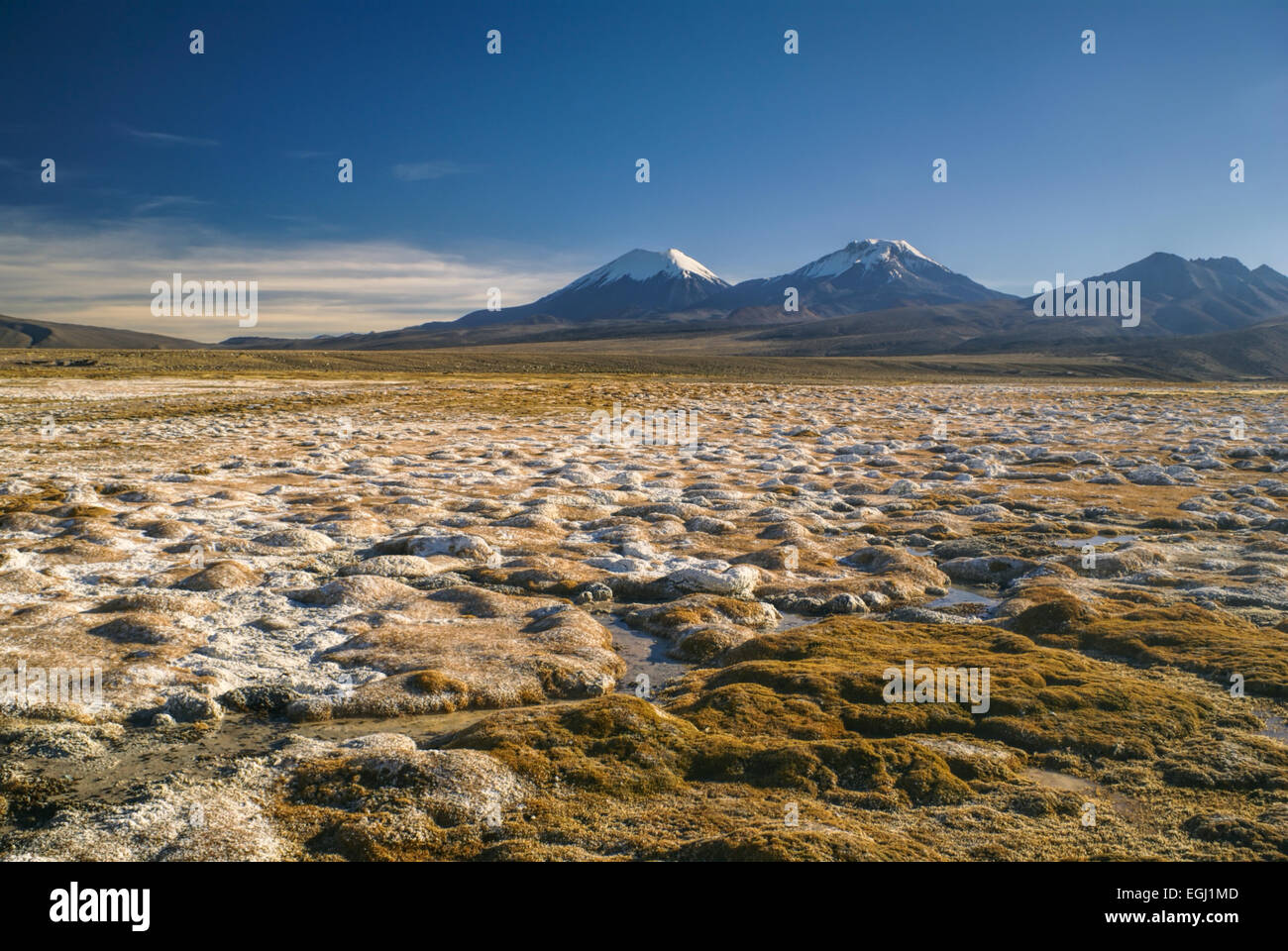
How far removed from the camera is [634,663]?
36.6 ft

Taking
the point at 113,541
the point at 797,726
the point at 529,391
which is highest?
the point at 529,391

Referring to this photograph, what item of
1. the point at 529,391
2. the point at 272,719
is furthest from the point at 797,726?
the point at 529,391

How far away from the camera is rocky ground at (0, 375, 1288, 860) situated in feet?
21.7

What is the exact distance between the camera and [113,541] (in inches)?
622

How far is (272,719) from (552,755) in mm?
3589

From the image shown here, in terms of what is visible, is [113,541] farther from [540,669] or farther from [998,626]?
[998,626]

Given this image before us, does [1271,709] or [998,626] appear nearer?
[1271,709]

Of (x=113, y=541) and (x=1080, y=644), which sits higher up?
(x=113, y=541)

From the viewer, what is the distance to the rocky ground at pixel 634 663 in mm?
6621
